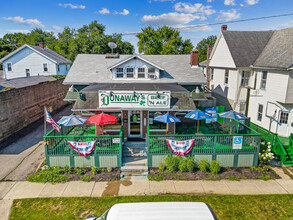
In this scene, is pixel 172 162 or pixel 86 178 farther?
pixel 172 162

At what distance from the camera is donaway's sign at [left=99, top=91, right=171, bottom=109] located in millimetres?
14125

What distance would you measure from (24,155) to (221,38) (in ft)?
77.1

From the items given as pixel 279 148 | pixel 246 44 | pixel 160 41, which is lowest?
pixel 279 148

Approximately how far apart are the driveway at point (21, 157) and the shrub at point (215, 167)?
1060cm

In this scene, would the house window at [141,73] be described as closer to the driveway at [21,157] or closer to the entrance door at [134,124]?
the entrance door at [134,124]

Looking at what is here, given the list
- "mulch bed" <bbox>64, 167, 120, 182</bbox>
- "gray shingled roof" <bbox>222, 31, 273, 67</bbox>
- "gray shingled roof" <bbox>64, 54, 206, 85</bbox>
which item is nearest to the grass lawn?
"mulch bed" <bbox>64, 167, 120, 182</bbox>

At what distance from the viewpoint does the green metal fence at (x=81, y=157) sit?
12.3 metres

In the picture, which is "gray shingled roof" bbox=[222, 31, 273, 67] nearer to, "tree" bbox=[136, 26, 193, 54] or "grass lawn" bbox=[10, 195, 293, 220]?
"grass lawn" bbox=[10, 195, 293, 220]

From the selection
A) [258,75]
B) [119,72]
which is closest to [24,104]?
[119,72]

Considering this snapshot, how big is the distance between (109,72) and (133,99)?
300 inches

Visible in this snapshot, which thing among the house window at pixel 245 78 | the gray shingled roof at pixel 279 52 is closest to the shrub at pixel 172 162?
the gray shingled roof at pixel 279 52

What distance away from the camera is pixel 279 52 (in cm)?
1884

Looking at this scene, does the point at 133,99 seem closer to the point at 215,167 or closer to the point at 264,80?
the point at 215,167

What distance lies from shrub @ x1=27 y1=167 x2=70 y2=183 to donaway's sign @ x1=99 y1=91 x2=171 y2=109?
199 inches
